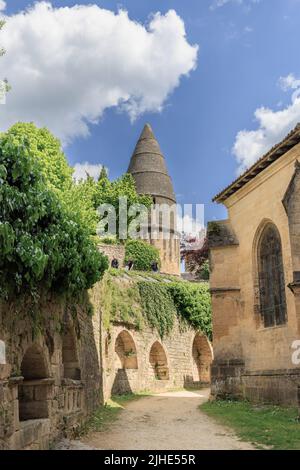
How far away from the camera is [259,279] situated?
15.1 m

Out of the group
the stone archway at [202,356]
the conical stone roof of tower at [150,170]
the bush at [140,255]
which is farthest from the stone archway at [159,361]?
the conical stone roof of tower at [150,170]

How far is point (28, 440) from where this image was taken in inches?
278

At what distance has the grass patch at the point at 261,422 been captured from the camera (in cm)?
866

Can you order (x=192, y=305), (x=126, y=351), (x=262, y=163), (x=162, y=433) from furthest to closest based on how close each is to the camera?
(x=192, y=305) → (x=126, y=351) → (x=262, y=163) → (x=162, y=433)

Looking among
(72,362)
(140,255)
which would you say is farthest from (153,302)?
(140,255)

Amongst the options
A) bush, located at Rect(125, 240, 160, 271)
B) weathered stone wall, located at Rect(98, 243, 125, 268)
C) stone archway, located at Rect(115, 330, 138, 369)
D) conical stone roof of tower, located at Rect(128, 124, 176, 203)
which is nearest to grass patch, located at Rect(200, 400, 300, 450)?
stone archway, located at Rect(115, 330, 138, 369)

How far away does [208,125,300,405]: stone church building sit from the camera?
1308 centimetres

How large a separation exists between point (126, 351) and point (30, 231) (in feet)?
44.4

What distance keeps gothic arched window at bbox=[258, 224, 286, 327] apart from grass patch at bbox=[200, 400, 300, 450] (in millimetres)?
2497

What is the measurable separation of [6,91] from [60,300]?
7526 mm

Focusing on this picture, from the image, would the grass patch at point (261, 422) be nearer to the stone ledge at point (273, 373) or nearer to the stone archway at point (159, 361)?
the stone ledge at point (273, 373)

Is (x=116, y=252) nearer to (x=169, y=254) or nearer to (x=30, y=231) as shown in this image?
(x=169, y=254)
